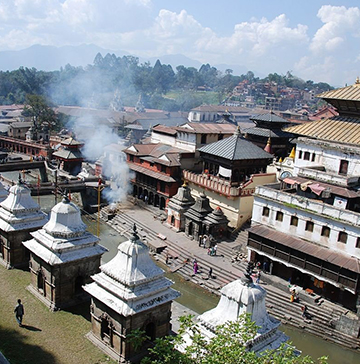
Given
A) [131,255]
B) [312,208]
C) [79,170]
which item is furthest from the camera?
[79,170]

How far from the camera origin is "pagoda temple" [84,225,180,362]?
15031 mm

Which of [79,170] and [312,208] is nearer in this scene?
[312,208]

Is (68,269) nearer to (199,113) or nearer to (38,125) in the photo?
(38,125)

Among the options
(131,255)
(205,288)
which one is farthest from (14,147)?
(131,255)

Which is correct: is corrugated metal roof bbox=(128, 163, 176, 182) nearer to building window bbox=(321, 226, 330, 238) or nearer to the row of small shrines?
building window bbox=(321, 226, 330, 238)

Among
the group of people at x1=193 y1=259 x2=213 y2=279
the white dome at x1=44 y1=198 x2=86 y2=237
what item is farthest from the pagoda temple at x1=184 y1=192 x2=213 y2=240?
the white dome at x1=44 y1=198 x2=86 y2=237

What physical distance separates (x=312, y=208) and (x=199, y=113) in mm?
71048

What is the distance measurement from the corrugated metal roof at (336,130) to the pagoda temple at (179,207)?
36.6 feet

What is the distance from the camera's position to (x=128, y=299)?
14758mm

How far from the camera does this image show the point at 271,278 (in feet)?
94.5

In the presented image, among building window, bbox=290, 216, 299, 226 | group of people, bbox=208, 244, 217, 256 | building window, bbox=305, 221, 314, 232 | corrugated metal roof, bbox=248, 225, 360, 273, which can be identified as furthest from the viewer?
group of people, bbox=208, 244, 217, 256

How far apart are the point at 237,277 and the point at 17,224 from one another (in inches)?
595

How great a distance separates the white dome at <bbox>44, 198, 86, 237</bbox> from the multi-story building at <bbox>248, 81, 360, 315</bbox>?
48.1 feet

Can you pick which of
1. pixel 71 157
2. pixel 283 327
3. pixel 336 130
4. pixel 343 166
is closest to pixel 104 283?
pixel 283 327
